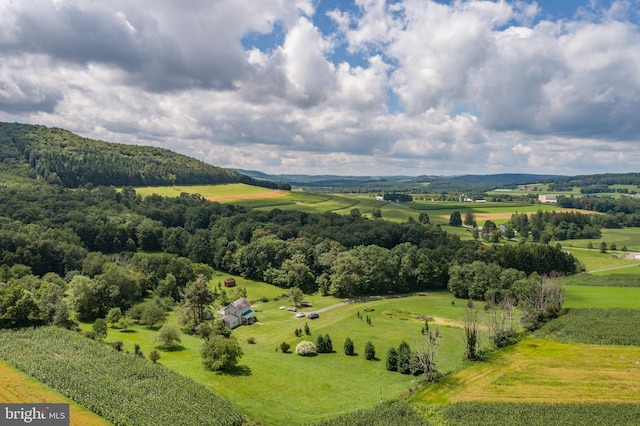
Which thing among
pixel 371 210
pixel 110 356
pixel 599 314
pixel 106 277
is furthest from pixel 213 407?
pixel 371 210

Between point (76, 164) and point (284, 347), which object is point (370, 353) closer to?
point (284, 347)

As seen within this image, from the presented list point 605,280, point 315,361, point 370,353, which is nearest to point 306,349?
point 315,361

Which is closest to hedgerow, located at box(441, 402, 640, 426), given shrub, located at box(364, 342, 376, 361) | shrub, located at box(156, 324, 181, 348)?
shrub, located at box(364, 342, 376, 361)

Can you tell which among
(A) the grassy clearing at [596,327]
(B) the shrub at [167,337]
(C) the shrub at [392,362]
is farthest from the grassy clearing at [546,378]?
(B) the shrub at [167,337]

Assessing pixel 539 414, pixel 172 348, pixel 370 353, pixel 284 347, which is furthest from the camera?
pixel 284 347

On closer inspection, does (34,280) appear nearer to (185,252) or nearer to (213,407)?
(185,252)

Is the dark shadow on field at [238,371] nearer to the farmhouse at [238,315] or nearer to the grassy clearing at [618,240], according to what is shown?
the farmhouse at [238,315]
